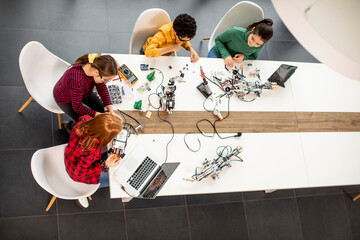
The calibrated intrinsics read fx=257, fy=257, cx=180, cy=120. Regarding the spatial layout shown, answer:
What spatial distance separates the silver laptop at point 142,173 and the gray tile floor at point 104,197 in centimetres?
82

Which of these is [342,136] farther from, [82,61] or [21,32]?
[21,32]

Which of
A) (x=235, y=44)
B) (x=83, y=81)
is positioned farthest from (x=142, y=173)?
(x=235, y=44)

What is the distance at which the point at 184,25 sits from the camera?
196 centimetres

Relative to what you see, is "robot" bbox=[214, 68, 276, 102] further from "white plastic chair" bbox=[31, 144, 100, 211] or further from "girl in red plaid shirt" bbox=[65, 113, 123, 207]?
"white plastic chair" bbox=[31, 144, 100, 211]

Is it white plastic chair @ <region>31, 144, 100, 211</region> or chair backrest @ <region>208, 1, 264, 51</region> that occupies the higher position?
chair backrest @ <region>208, 1, 264, 51</region>

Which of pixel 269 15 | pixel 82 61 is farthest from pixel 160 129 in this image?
pixel 269 15

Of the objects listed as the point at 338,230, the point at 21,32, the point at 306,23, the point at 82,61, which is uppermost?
the point at 21,32

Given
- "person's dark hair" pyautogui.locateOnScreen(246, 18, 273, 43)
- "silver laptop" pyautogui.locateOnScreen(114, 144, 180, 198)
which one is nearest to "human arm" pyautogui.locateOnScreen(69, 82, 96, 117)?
"silver laptop" pyautogui.locateOnScreen(114, 144, 180, 198)

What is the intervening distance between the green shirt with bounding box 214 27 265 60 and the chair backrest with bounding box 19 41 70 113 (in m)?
1.37

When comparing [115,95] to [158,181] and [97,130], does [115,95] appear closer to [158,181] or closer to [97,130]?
[97,130]

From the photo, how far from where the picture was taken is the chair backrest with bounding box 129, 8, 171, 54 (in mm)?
2082

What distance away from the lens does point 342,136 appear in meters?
2.25

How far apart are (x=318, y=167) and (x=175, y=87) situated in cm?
136

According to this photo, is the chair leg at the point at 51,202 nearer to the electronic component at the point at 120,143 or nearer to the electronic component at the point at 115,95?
the electronic component at the point at 120,143
